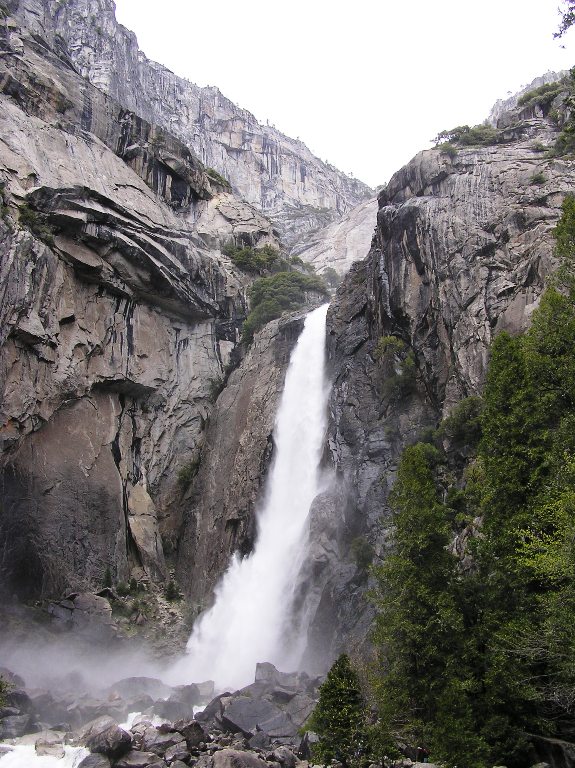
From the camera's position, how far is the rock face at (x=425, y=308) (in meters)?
25.7

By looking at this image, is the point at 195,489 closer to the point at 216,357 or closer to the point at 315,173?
the point at 216,357

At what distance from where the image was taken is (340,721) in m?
15.2

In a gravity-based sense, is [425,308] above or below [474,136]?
below

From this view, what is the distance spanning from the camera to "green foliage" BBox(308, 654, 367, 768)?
14.9m

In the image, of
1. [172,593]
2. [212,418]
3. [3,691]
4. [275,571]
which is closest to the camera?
[3,691]

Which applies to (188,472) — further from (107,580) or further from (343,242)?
(343,242)

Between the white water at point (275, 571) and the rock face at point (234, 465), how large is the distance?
0.97 meters

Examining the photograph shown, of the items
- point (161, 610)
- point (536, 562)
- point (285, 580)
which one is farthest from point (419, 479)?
point (161, 610)

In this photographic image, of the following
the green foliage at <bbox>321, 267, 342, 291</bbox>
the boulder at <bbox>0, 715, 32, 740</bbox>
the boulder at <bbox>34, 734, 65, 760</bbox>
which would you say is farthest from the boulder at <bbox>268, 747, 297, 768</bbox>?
the green foliage at <bbox>321, 267, 342, 291</bbox>

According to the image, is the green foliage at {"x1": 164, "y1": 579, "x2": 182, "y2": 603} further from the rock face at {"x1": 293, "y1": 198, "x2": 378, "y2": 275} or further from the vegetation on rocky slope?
the rock face at {"x1": 293, "y1": 198, "x2": 378, "y2": 275}

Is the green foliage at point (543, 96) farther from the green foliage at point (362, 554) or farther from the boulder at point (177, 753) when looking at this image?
the boulder at point (177, 753)

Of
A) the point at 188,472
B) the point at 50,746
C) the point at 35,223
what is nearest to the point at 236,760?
the point at 50,746

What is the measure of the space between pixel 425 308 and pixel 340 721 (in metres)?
19.9

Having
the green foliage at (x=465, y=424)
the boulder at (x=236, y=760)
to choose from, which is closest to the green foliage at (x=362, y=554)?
the green foliage at (x=465, y=424)
